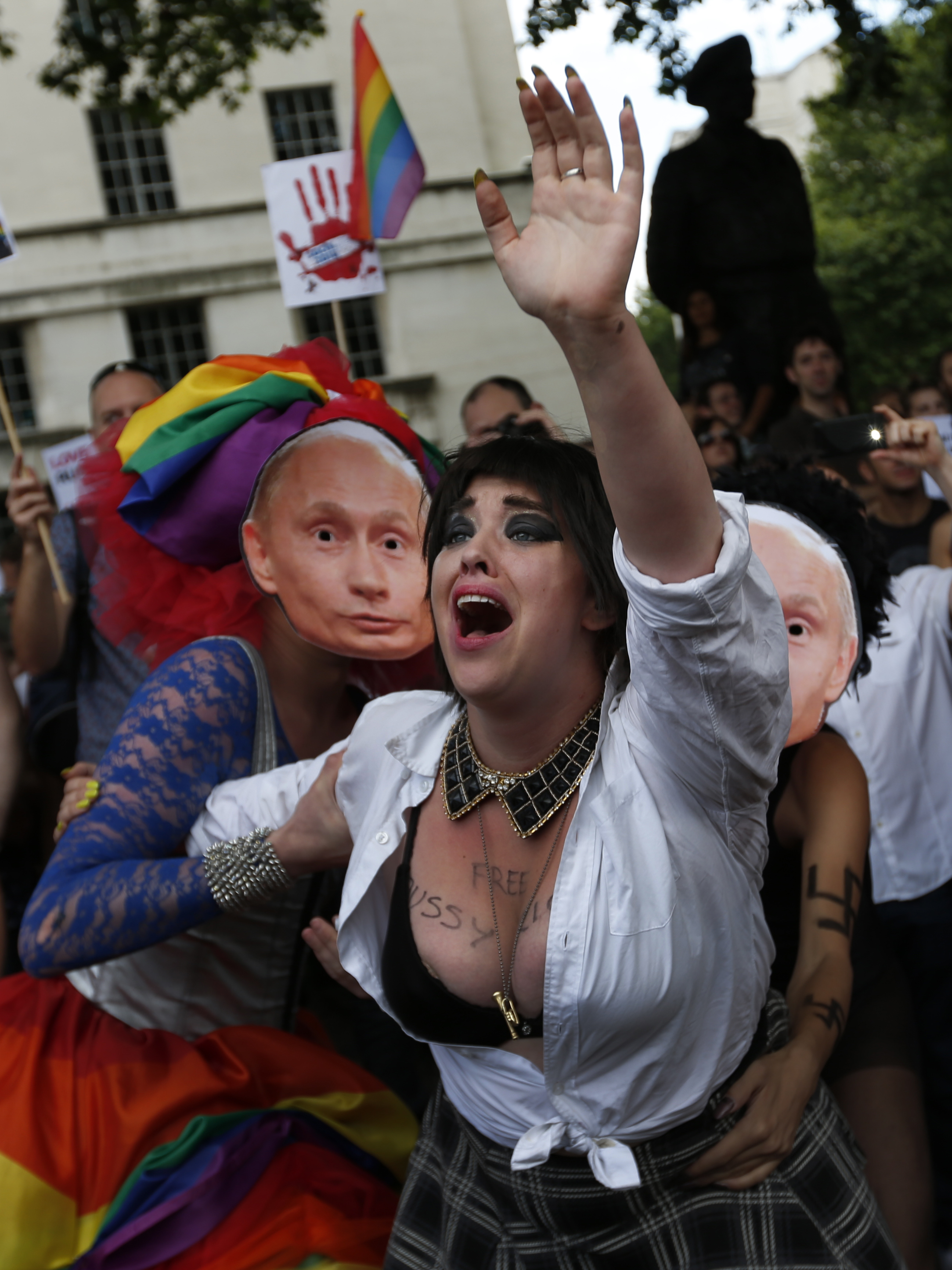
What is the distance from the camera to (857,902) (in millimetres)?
2389

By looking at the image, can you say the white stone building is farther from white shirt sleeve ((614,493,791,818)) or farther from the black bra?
white shirt sleeve ((614,493,791,818))

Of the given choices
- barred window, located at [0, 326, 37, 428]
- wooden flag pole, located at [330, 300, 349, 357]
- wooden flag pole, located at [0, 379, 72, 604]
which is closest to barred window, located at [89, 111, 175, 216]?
barred window, located at [0, 326, 37, 428]

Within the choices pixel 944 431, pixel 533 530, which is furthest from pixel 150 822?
pixel 944 431

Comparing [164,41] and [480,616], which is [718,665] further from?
A: [164,41]

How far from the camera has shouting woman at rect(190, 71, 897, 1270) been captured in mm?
1339

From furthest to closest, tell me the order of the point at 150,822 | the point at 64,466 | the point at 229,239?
1. the point at 229,239
2. the point at 64,466
3. the point at 150,822

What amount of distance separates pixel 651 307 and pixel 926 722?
38.5m

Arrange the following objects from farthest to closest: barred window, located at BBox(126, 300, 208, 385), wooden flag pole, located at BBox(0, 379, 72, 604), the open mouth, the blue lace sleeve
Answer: barred window, located at BBox(126, 300, 208, 385), wooden flag pole, located at BBox(0, 379, 72, 604), the blue lace sleeve, the open mouth

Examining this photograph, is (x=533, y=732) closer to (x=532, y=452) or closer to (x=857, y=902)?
(x=532, y=452)

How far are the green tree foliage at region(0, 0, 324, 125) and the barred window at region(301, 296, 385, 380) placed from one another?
948cm

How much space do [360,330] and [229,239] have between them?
244cm

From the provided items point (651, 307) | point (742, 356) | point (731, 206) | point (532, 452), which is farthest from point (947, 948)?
point (651, 307)

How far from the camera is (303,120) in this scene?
63.7 ft

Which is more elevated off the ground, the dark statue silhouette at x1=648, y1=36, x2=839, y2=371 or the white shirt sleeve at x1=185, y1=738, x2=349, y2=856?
the dark statue silhouette at x1=648, y1=36, x2=839, y2=371
